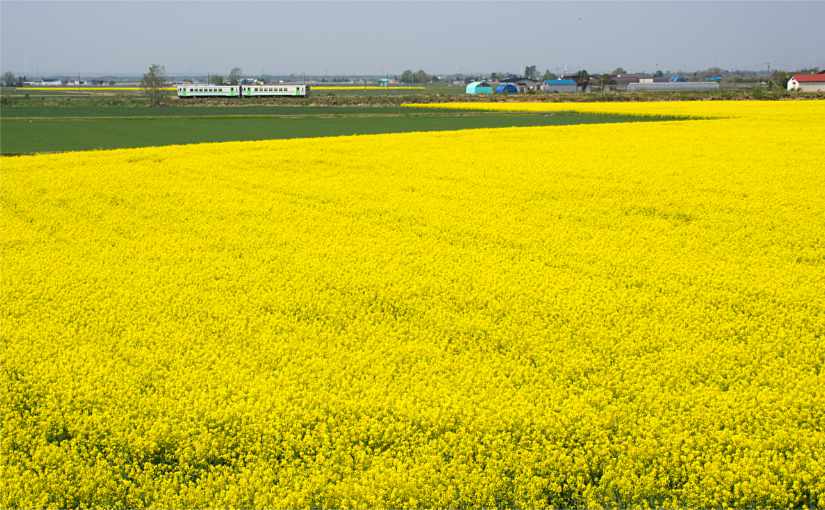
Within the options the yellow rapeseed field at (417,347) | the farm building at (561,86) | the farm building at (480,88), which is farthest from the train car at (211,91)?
the yellow rapeseed field at (417,347)

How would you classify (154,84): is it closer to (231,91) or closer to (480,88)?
(231,91)

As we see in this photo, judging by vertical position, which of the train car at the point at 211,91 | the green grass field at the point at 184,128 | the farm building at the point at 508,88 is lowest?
the green grass field at the point at 184,128

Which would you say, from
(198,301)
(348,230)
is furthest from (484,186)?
(198,301)

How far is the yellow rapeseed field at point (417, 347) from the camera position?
636 cm

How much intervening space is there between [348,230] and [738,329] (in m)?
7.85

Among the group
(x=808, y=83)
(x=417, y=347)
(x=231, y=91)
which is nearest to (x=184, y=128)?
(x=417, y=347)

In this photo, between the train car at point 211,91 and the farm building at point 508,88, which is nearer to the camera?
the train car at point 211,91

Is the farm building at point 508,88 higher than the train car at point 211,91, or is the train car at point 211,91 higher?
the farm building at point 508,88

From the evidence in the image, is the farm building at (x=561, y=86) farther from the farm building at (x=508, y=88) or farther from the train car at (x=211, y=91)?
the train car at (x=211, y=91)

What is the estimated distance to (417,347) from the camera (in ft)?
A: 29.1

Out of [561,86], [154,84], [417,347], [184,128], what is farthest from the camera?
[561,86]

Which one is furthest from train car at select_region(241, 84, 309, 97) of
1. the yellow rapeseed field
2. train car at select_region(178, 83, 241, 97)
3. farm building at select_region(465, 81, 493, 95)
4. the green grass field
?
the yellow rapeseed field

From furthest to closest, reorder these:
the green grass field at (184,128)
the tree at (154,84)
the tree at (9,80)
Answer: the tree at (9,80), the tree at (154,84), the green grass field at (184,128)

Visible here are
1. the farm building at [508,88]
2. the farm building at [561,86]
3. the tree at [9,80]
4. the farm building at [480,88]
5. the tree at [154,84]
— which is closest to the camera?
the tree at [154,84]
